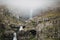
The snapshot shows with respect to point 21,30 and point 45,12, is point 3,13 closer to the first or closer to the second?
point 21,30

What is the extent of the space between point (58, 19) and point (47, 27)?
0.29 metres

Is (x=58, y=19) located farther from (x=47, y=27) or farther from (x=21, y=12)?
(x=21, y=12)

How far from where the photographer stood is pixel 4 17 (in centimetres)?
317

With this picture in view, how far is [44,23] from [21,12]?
21.3 inches

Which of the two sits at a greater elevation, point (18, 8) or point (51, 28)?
point (18, 8)

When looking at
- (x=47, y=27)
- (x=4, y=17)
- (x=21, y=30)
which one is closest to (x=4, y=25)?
(x=4, y=17)

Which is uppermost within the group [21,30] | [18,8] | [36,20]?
[18,8]

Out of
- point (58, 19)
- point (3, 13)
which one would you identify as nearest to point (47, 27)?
point (58, 19)

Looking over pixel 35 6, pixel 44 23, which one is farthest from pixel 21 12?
pixel 44 23

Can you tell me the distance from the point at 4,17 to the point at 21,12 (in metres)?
0.37

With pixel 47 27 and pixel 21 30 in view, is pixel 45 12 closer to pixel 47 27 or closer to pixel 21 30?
pixel 47 27

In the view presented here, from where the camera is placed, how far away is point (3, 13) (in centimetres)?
319

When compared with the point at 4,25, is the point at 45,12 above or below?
above

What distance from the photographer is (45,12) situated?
317cm
